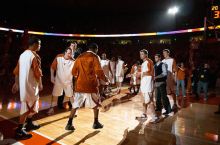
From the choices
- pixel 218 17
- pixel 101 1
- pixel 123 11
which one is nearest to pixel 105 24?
pixel 123 11

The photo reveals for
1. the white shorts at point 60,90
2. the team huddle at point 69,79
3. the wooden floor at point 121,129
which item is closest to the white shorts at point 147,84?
the team huddle at point 69,79

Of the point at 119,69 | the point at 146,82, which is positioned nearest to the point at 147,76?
the point at 146,82

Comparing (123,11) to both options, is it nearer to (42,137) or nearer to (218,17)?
(218,17)

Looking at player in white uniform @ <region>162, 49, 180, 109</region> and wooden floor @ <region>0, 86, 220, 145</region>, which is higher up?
player in white uniform @ <region>162, 49, 180, 109</region>

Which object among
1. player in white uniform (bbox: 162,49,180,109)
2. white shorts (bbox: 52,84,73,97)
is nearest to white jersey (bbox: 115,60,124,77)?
player in white uniform (bbox: 162,49,180,109)

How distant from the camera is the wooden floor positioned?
4.29 meters

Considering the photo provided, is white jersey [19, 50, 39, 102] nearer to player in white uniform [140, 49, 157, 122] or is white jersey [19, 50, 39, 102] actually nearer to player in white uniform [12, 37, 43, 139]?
player in white uniform [12, 37, 43, 139]

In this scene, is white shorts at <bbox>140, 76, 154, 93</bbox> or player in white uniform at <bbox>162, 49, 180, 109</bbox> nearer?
white shorts at <bbox>140, 76, 154, 93</bbox>

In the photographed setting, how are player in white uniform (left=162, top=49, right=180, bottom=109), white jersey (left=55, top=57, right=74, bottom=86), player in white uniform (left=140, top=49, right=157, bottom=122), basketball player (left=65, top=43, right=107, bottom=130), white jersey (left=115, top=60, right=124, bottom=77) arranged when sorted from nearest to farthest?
basketball player (left=65, top=43, right=107, bottom=130)
player in white uniform (left=140, top=49, right=157, bottom=122)
white jersey (left=55, top=57, right=74, bottom=86)
player in white uniform (left=162, top=49, right=180, bottom=109)
white jersey (left=115, top=60, right=124, bottom=77)

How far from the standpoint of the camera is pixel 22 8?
21.7 metres

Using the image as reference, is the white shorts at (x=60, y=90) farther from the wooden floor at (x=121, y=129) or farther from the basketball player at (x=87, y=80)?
the basketball player at (x=87, y=80)

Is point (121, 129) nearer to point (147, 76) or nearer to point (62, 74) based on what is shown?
point (147, 76)

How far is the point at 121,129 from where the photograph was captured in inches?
197

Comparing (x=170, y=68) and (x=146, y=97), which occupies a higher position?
(x=170, y=68)
